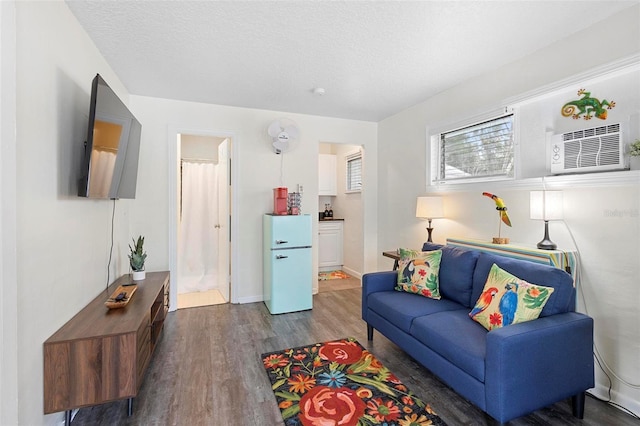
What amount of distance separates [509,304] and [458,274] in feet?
2.06

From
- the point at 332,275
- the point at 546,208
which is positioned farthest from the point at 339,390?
the point at 332,275

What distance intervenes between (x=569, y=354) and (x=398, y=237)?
2525 mm

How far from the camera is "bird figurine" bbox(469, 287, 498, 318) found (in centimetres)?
201

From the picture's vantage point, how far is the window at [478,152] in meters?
2.79

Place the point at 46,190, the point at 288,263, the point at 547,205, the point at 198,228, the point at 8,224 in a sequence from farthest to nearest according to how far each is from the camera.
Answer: the point at 198,228 < the point at 288,263 < the point at 547,205 < the point at 46,190 < the point at 8,224

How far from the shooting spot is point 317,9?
192 cm

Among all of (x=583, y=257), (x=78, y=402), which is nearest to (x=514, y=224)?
(x=583, y=257)

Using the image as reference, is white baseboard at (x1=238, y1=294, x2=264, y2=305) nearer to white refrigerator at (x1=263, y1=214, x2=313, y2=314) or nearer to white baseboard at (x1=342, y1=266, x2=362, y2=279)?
white refrigerator at (x1=263, y1=214, x2=313, y2=314)

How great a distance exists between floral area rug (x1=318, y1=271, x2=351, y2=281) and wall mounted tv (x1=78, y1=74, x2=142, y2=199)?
3.48 meters

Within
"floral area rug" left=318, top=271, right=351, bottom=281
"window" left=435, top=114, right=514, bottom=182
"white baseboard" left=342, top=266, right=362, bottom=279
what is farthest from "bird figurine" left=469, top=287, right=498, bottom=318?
"floral area rug" left=318, top=271, right=351, bottom=281

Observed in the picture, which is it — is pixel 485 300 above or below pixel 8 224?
below

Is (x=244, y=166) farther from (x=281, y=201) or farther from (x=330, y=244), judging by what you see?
(x=330, y=244)

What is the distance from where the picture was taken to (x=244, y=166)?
12.9 ft

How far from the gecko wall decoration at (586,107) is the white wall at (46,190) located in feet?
11.1
